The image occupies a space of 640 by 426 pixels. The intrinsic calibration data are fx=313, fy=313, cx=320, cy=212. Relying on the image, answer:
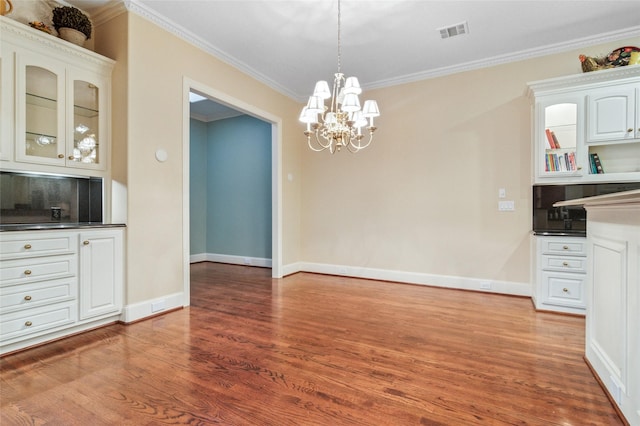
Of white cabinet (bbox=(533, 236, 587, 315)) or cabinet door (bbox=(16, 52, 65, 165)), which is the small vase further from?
white cabinet (bbox=(533, 236, 587, 315))

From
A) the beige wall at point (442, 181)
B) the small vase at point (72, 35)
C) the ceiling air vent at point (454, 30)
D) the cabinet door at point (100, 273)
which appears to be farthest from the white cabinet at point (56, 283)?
the ceiling air vent at point (454, 30)

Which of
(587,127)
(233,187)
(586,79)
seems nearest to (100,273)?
(233,187)

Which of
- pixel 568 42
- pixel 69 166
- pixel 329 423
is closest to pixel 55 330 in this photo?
pixel 69 166

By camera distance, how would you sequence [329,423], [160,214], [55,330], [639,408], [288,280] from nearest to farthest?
[639,408] < [329,423] < [55,330] < [160,214] < [288,280]

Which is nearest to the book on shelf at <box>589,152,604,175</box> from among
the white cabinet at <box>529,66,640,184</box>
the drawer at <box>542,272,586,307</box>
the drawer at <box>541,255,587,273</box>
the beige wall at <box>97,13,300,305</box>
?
the white cabinet at <box>529,66,640,184</box>

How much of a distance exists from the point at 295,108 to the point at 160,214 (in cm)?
318

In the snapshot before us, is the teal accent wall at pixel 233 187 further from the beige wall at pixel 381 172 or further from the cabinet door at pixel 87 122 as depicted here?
the cabinet door at pixel 87 122

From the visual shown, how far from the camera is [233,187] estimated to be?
652 cm

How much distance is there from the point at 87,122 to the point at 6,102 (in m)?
0.59

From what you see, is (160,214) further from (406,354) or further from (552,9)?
(552,9)

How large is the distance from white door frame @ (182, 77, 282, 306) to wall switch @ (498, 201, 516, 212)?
3.20 metres

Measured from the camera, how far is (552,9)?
3.14 m

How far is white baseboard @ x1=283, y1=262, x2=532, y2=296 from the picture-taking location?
13.4ft

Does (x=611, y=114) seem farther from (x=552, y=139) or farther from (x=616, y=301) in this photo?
(x=616, y=301)
